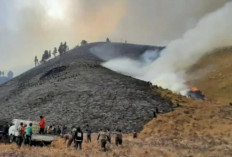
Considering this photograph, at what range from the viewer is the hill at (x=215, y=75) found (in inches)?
3238

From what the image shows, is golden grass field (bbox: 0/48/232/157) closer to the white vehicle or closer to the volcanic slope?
the white vehicle

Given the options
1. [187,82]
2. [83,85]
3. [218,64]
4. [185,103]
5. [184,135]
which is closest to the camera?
[184,135]

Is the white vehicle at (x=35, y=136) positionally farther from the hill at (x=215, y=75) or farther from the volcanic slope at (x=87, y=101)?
the hill at (x=215, y=75)

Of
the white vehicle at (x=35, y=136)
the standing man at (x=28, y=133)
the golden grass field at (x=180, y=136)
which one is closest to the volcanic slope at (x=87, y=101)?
the golden grass field at (x=180, y=136)

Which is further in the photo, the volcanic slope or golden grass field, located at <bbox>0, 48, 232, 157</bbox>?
the volcanic slope

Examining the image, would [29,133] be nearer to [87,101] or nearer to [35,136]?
[35,136]

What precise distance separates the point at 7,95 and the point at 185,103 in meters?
39.6

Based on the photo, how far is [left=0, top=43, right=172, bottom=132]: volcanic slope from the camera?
52.0m

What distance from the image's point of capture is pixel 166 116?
170ft

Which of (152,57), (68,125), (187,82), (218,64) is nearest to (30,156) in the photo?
(68,125)

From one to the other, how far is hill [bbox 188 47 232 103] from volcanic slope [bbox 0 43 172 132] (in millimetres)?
22456

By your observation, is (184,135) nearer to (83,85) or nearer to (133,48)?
(83,85)

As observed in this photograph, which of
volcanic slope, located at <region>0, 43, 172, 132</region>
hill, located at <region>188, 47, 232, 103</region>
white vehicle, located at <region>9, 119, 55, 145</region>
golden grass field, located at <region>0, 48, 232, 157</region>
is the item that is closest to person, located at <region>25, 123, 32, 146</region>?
white vehicle, located at <region>9, 119, 55, 145</region>

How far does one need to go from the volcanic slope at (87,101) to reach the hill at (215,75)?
22456 millimetres
